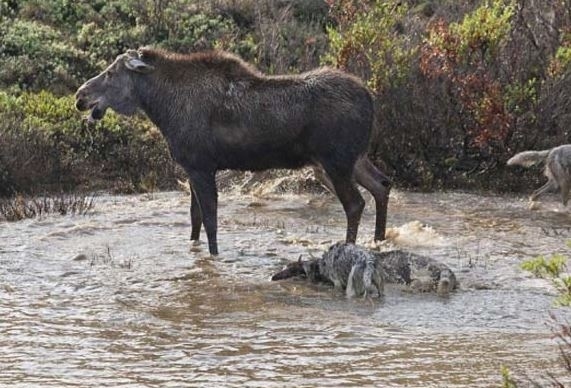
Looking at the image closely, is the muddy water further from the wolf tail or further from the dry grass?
the wolf tail

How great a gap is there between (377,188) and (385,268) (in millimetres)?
2276

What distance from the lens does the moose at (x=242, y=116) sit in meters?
11.3

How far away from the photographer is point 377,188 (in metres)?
12.1

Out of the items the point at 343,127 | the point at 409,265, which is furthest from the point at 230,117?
the point at 409,265

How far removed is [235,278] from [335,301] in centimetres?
130

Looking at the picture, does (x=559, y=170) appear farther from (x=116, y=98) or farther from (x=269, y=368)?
(x=269, y=368)

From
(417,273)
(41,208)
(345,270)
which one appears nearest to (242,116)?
(345,270)

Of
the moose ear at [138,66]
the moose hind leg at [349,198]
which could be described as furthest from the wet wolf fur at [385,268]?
the moose ear at [138,66]

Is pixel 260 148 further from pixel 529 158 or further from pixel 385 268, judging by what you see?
pixel 529 158

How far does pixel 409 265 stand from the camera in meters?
9.85

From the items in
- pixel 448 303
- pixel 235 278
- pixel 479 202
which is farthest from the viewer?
pixel 479 202

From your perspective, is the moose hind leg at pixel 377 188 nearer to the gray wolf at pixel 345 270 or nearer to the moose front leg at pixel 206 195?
the moose front leg at pixel 206 195

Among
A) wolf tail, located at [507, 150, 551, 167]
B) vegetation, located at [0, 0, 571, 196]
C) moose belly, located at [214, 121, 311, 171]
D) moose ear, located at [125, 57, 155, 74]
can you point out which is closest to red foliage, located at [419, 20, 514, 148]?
vegetation, located at [0, 0, 571, 196]

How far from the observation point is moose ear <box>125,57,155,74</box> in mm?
11875
